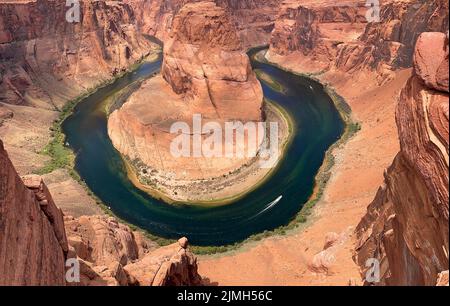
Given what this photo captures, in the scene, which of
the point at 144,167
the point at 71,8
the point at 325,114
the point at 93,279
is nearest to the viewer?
the point at 93,279

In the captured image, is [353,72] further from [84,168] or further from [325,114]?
[84,168]

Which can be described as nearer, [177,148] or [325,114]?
[177,148]

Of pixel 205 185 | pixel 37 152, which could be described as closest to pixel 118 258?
pixel 205 185

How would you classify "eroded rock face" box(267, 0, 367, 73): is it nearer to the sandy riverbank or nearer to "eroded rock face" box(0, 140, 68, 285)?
the sandy riverbank

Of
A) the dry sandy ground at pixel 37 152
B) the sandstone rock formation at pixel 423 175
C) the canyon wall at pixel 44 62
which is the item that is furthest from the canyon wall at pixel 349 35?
the dry sandy ground at pixel 37 152

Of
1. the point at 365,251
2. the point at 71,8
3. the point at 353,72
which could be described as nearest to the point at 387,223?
the point at 365,251

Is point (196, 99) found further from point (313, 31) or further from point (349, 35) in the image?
point (313, 31)

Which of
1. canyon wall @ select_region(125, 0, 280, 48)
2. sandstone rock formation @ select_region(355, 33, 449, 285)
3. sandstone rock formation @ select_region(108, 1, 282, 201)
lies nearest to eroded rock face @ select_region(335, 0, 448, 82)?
sandstone rock formation @ select_region(108, 1, 282, 201)
